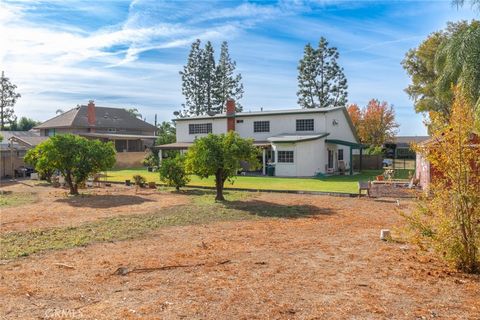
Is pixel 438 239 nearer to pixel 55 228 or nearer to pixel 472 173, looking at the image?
pixel 472 173

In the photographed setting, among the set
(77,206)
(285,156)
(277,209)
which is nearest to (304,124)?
(285,156)

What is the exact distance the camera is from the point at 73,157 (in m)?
20.2

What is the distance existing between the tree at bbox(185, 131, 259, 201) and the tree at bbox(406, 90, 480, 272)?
33.4 feet

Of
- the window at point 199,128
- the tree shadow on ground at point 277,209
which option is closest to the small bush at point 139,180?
the tree shadow on ground at point 277,209

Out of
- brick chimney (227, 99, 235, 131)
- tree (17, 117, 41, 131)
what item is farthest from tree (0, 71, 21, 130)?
brick chimney (227, 99, 235, 131)

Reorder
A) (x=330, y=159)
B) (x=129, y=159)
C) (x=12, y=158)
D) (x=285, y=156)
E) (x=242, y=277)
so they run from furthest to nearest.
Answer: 1. (x=129, y=159)
2. (x=330, y=159)
3. (x=12, y=158)
4. (x=285, y=156)
5. (x=242, y=277)

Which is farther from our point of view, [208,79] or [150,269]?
[208,79]

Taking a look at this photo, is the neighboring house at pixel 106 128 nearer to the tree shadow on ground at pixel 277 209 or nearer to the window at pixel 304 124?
the window at pixel 304 124

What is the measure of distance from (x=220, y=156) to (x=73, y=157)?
8.45m

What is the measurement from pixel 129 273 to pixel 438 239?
5.62 metres

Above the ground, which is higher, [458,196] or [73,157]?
[73,157]
